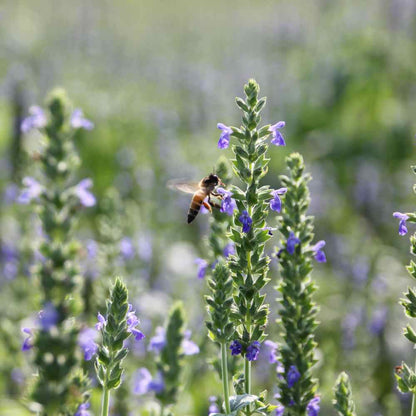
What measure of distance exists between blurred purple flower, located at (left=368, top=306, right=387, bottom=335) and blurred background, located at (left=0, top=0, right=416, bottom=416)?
0.06 feet

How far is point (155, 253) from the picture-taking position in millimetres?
7410

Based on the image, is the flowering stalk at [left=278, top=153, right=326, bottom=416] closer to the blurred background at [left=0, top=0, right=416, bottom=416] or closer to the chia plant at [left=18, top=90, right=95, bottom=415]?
the chia plant at [left=18, top=90, right=95, bottom=415]

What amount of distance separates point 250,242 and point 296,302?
284 mm

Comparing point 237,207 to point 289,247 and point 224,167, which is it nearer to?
point 289,247

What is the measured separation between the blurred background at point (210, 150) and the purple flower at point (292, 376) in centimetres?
120

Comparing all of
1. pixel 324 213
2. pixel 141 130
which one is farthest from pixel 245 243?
pixel 141 130

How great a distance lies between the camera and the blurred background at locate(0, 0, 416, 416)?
4.65 m

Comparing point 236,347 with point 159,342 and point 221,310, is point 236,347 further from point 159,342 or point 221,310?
point 159,342

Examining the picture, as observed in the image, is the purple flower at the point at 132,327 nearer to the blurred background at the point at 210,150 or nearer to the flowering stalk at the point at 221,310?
the flowering stalk at the point at 221,310

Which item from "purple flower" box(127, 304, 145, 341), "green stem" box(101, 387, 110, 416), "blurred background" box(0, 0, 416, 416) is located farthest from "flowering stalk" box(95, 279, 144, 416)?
"blurred background" box(0, 0, 416, 416)

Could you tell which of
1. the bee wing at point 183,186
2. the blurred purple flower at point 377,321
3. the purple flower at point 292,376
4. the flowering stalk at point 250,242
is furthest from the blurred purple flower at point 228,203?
the blurred purple flower at point 377,321

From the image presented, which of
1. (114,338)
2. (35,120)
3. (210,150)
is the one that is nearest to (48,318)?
(114,338)

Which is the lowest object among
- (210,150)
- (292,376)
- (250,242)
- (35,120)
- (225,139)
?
(292,376)

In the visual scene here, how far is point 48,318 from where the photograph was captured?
182 cm
